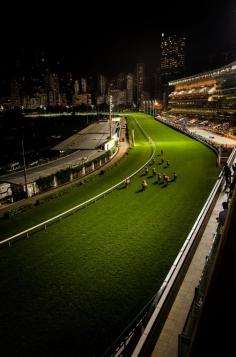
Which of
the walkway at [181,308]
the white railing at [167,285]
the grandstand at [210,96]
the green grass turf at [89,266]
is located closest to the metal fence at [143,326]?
the white railing at [167,285]

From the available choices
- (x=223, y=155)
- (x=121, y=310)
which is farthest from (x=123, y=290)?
(x=223, y=155)

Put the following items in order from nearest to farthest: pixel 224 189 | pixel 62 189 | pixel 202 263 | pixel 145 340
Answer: pixel 145 340 → pixel 202 263 → pixel 224 189 → pixel 62 189

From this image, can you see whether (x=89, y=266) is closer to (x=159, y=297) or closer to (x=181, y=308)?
(x=159, y=297)

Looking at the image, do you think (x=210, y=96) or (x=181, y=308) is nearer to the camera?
(x=181, y=308)

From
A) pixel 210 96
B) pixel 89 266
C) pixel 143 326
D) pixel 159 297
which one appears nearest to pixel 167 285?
pixel 159 297

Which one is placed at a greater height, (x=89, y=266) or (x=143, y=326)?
(x=143, y=326)

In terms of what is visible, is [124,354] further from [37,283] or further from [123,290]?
[37,283]

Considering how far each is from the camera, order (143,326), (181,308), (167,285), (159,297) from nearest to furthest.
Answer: (143,326)
(159,297)
(181,308)
(167,285)

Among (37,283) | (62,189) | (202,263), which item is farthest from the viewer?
(62,189)
